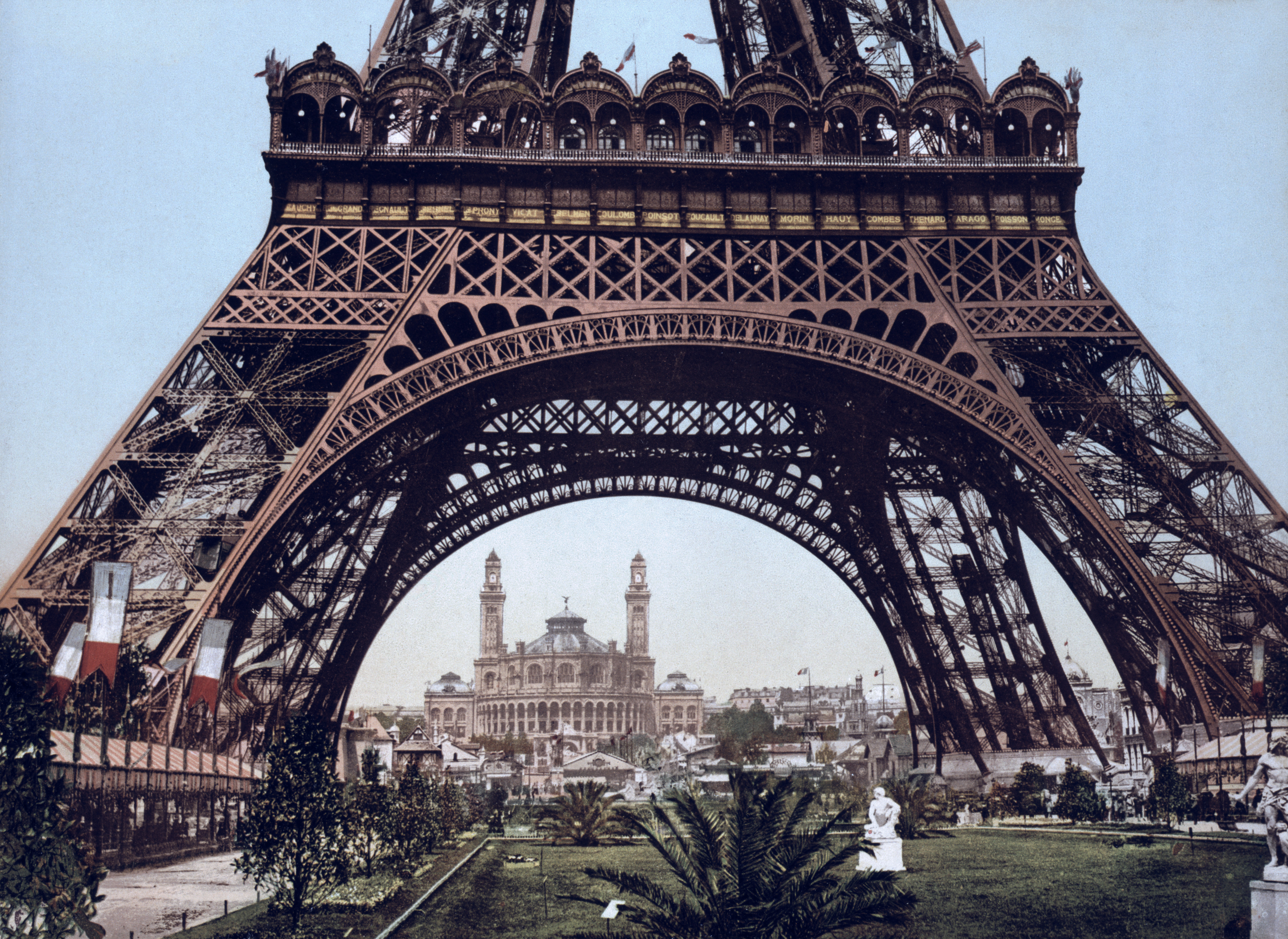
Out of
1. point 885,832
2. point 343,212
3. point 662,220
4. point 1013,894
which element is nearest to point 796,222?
point 662,220

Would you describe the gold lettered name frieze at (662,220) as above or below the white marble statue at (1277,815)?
above

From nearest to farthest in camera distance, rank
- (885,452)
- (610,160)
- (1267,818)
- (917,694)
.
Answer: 1. (1267,818)
2. (610,160)
3. (885,452)
4. (917,694)

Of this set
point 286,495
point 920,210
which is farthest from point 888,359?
point 286,495

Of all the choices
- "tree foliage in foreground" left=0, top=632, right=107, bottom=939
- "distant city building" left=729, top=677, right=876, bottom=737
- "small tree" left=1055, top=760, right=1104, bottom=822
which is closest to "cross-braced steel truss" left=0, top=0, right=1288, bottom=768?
"small tree" left=1055, top=760, right=1104, bottom=822

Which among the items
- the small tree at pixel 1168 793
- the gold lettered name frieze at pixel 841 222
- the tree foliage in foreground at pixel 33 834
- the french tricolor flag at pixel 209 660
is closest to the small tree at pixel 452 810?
the french tricolor flag at pixel 209 660

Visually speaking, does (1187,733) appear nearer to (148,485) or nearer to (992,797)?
(992,797)

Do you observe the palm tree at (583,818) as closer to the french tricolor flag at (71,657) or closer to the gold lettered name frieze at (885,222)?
the french tricolor flag at (71,657)

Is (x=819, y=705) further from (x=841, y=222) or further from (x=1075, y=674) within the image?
(x=841, y=222)

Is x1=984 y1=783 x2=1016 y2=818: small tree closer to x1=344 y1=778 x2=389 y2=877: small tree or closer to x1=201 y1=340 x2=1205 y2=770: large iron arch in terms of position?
x1=201 y1=340 x2=1205 y2=770: large iron arch
